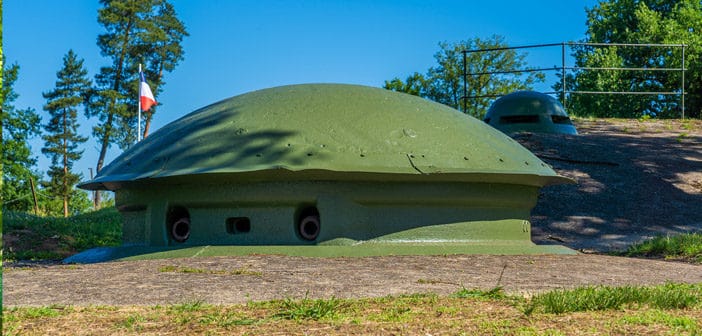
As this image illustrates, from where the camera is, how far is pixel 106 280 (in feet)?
21.6

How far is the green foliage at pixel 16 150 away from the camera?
3597 cm

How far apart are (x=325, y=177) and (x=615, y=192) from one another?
10544 millimetres

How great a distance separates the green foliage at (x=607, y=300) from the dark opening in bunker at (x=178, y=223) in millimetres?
4860

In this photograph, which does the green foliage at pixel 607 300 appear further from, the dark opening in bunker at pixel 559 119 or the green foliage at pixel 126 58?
the green foliage at pixel 126 58

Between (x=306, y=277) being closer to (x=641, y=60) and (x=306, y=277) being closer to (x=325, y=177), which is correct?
(x=325, y=177)

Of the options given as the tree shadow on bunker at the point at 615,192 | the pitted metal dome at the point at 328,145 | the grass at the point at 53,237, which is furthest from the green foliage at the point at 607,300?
the tree shadow on bunker at the point at 615,192

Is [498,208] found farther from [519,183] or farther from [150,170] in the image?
[150,170]

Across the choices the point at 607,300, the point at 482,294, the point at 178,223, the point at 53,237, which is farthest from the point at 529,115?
the point at 607,300

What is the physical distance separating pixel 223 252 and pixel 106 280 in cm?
202

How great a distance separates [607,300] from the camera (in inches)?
212

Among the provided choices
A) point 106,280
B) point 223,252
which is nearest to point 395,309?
point 106,280

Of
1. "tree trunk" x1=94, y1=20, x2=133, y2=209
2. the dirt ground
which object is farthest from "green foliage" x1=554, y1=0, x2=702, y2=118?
the dirt ground

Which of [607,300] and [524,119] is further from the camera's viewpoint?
[524,119]

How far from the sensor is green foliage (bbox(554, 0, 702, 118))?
38.8 meters
